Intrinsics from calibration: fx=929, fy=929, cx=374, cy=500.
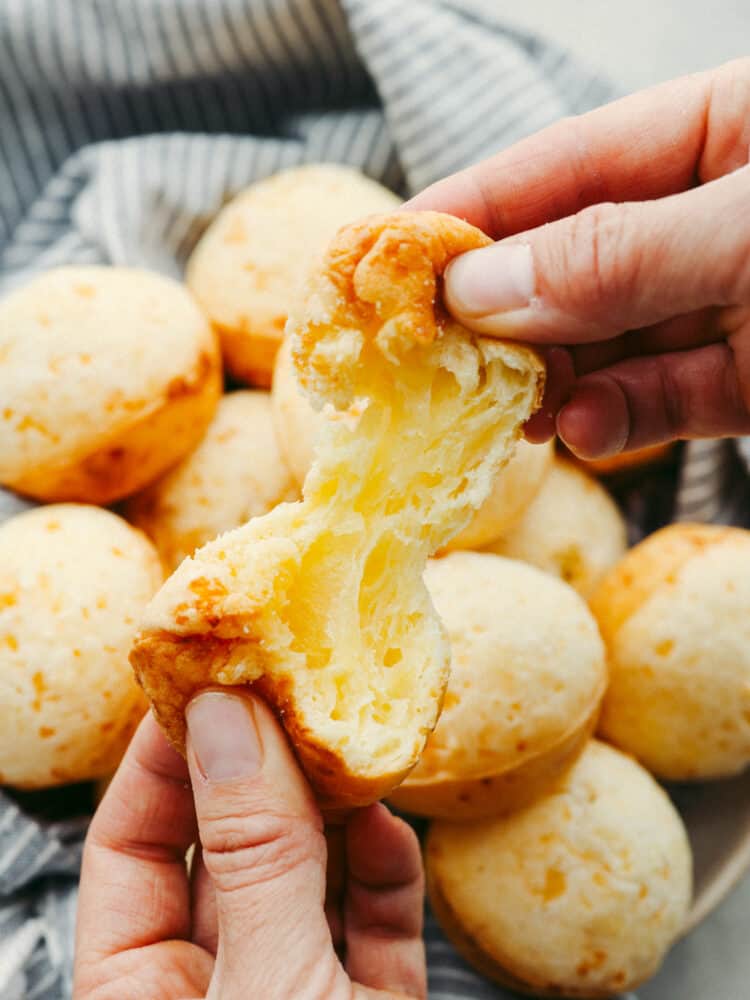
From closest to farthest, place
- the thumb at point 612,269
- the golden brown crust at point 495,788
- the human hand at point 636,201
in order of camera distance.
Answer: the thumb at point 612,269 < the human hand at point 636,201 < the golden brown crust at point 495,788

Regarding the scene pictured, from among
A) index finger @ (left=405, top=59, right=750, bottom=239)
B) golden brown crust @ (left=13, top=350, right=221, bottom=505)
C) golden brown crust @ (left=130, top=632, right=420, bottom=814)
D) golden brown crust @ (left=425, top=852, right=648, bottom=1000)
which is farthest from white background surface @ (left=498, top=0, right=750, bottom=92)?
golden brown crust @ (left=130, top=632, right=420, bottom=814)

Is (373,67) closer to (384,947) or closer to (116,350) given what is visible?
(116,350)

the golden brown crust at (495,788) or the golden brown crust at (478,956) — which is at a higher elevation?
the golden brown crust at (495,788)

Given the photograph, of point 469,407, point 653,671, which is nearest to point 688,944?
point 653,671

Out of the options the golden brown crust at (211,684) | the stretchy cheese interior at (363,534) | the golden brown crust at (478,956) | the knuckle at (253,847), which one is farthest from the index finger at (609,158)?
the golden brown crust at (478,956)

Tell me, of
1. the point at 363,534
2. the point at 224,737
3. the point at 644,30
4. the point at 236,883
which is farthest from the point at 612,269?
the point at 644,30

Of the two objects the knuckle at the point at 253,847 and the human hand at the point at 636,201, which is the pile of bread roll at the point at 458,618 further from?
the knuckle at the point at 253,847

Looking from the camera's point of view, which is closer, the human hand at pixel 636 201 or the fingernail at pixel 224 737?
the fingernail at pixel 224 737
